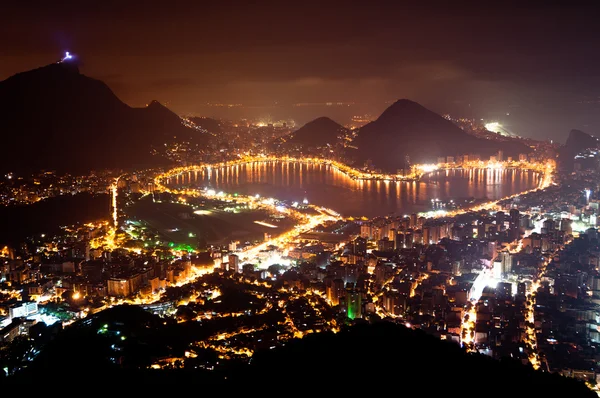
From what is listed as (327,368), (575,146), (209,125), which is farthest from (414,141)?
(327,368)

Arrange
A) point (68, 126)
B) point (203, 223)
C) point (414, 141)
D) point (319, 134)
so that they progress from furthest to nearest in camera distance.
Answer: point (319, 134) → point (414, 141) → point (68, 126) → point (203, 223)

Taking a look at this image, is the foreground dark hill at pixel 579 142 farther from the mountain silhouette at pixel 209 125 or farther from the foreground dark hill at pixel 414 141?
the mountain silhouette at pixel 209 125

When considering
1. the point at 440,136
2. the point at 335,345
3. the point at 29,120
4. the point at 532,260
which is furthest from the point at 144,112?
the point at 335,345

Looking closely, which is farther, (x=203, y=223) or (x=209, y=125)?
(x=209, y=125)

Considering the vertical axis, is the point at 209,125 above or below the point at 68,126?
above

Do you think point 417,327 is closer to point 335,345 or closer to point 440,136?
point 335,345

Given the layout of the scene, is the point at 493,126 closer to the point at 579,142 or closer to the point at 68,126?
the point at 579,142
